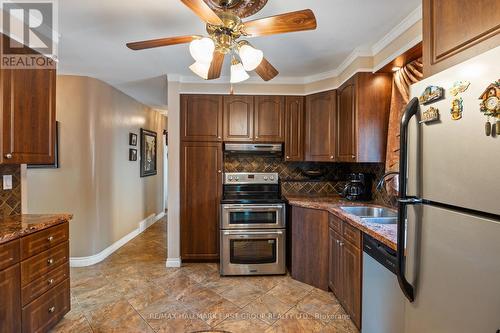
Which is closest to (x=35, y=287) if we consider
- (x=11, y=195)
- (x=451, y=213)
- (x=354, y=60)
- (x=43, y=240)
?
(x=43, y=240)

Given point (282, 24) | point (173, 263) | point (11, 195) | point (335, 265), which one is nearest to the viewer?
point (282, 24)

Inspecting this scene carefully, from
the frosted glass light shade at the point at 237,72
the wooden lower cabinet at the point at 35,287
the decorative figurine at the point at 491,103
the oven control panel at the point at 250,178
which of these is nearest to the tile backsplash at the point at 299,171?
the oven control panel at the point at 250,178

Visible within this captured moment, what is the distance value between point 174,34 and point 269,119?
158cm

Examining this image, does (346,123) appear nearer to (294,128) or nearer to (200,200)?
(294,128)

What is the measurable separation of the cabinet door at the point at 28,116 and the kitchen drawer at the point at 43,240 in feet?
Result: 1.88

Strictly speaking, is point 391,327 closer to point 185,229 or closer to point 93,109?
point 185,229

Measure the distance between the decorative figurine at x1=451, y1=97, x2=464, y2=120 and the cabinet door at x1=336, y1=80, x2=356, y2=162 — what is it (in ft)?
5.87

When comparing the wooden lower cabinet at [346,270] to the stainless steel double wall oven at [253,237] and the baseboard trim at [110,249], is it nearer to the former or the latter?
the stainless steel double wall oven at [253,237]

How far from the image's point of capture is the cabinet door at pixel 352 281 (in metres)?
2.01

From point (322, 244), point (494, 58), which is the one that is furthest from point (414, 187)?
point (322, 244)

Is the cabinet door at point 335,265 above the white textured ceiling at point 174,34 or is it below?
below

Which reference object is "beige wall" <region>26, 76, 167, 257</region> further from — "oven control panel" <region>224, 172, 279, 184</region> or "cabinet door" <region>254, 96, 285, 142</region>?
"cabinet door" <region>254, 96, 285, 142</region>

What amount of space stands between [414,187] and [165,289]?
263 cm

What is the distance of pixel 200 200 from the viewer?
134 inches
